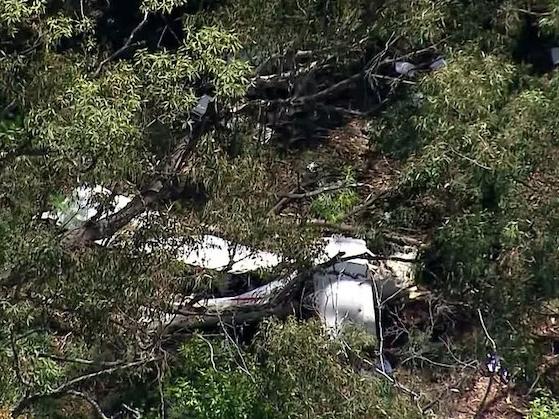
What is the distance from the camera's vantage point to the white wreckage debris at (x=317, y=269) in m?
4.63

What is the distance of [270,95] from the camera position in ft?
18.5

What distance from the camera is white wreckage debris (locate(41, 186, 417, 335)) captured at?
15.2 feet

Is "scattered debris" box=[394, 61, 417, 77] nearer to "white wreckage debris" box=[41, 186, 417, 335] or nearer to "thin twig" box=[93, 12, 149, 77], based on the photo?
"white wreckage debris" box=[41, 186, 417, 335]

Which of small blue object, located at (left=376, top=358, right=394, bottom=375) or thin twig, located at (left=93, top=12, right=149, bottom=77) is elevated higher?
thin twig, located at (left=93, top=12, right=149, bottom=77)

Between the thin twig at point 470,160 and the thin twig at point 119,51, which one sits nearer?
the thin twig at point 470,160

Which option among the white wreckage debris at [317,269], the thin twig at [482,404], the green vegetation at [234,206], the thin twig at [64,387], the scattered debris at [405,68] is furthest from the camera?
the scattered debris at [405,68]

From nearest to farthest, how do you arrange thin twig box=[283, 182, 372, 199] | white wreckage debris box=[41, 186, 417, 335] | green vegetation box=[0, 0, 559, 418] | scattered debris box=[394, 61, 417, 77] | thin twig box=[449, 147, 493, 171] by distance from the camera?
green vegetation box=[0, 0, 559, 418], thin twig box=[449, 147, 493, 171], white wreckage debris box=[41, 186, 417, 335], thin twig box=[283, 182, 372, 199], scattered debris box=[394, 61, 417, 77]

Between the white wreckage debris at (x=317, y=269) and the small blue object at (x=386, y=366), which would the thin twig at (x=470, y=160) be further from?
the small blue object at (x=386, y=366)

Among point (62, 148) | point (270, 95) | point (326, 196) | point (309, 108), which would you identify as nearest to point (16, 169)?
point (62, 148)

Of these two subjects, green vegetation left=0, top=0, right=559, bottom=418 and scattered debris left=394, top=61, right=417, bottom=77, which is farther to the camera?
scattered debris left=394, top=61, right=417, bottom=77

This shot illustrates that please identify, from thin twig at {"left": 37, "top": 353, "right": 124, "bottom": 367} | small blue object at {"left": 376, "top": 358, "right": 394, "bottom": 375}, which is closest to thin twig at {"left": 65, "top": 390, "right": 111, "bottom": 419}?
thin twig at {"left": 37, "top": 353, "right": 124, "bottom": 367}

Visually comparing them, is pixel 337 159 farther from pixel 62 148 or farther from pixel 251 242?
pixel 62 148

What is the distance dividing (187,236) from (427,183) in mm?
1308

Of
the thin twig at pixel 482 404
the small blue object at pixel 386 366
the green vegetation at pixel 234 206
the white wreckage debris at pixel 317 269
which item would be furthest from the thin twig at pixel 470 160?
the thin twig at pixel 482 404
